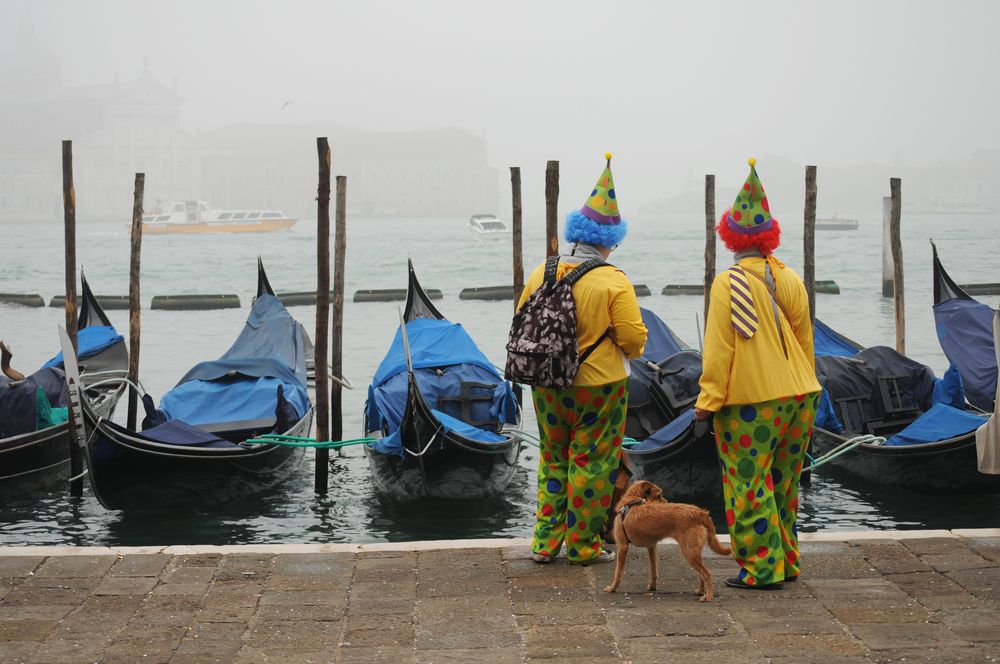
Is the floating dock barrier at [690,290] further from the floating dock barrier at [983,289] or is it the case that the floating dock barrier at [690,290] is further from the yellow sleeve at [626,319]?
the yellow sleeve at [626,319]

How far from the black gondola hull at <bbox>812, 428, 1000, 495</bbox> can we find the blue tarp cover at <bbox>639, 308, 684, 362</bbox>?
107cm

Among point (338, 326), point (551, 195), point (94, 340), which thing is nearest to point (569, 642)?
point (338, 326)

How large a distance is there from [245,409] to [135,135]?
118 metres

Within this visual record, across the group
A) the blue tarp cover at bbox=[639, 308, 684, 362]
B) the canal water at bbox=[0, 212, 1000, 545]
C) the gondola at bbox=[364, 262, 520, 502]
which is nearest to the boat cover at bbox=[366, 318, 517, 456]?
the gondola at bbox=[364, 262, 520, 502]

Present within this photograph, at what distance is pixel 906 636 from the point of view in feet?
9.27

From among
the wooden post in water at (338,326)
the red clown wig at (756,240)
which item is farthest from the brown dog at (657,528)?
the wooden post in water at (338,326)

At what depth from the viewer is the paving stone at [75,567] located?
3.38 metres

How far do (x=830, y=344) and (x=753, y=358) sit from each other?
14.3 feet

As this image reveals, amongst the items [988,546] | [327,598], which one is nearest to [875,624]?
[988,546]

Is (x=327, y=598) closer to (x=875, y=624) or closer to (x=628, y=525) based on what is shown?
(x=628, y=525)

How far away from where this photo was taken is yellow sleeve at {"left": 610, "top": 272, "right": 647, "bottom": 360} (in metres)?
3.30

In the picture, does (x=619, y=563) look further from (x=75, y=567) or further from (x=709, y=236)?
(x=709, y=236)

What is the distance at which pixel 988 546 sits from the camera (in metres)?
3.59

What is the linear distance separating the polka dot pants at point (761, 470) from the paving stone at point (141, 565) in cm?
164
